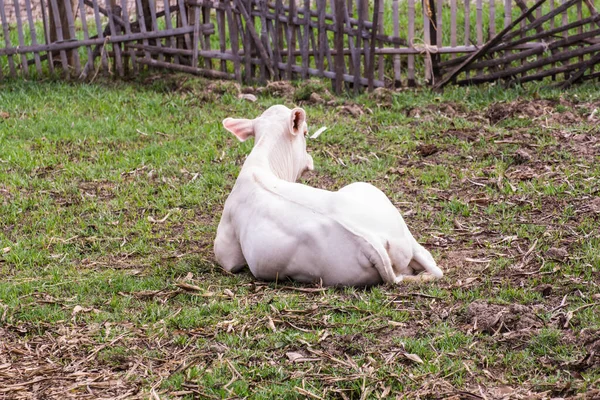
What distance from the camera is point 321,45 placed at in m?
10.6

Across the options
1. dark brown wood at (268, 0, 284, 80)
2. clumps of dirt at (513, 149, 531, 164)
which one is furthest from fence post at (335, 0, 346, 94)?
clumps of dirt at (513, 149, 531, 164)

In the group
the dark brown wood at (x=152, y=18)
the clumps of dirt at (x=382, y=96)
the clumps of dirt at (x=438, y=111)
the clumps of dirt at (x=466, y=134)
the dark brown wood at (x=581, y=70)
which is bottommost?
the clumps of dirt at (x=466, y=134)

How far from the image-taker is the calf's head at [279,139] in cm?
621

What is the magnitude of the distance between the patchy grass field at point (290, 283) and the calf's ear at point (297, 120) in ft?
3.70

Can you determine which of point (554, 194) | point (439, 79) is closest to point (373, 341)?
point (554, 194)

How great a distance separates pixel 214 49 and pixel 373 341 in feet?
25.7

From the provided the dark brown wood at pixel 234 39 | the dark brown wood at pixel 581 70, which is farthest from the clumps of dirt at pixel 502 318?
the dark brown wood at pixel 234 39

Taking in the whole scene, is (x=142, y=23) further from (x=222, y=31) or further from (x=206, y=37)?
(x=222, y=31)

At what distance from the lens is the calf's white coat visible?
517cm

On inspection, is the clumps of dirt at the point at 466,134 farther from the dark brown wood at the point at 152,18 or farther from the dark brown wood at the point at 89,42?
the dark brown wood at the point at 152,18

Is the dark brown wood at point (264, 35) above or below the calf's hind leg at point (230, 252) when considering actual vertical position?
above

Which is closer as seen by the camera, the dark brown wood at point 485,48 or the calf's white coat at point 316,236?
the calf's white coat at point 316,236

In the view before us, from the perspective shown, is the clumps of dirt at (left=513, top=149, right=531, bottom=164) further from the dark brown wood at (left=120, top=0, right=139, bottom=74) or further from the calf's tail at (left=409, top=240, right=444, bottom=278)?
the dark brown wood at (left=120, top=0, right=139, bottom=74)

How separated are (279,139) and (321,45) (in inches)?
179
